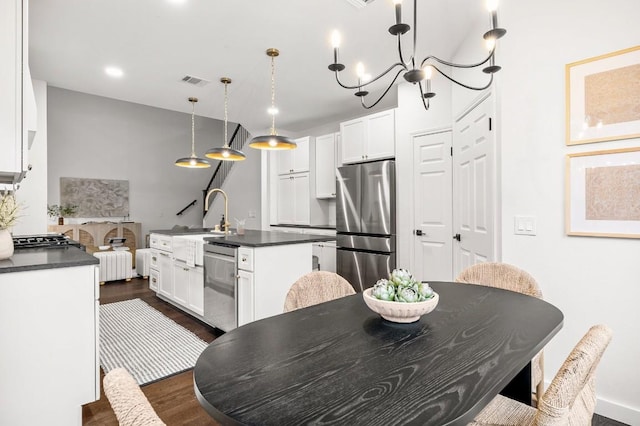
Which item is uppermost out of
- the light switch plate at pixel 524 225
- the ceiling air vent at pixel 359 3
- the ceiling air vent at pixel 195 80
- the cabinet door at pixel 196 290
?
the ceiling air vent at pixel 195 80

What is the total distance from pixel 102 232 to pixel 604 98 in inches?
334

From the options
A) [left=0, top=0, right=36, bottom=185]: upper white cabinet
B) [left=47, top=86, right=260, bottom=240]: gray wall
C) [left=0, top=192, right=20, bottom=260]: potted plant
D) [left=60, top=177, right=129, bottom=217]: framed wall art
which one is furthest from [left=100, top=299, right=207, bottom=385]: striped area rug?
[left=60, top=177, right=129, bottom=217]: framed wall art

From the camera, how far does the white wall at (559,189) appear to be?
1895 millimetres

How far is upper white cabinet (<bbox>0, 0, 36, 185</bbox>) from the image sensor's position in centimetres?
180

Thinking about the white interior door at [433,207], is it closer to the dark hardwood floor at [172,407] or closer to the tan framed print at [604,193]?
the tan framed print at [604,193]

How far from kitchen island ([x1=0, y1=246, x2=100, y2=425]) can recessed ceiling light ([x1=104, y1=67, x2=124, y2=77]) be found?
269cm

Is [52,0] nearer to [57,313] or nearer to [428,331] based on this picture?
[57,313]

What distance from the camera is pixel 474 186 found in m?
2.94

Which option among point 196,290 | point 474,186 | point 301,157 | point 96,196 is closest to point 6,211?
point 196,290

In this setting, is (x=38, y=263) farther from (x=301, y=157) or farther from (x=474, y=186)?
(x=301, y=157)

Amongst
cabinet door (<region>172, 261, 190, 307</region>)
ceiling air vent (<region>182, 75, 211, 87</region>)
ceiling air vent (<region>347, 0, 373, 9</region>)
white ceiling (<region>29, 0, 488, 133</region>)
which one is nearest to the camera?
ceiling air vent (<region>347, 0, 373, 9</region>)

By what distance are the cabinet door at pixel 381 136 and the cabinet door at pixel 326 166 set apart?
2.69ft

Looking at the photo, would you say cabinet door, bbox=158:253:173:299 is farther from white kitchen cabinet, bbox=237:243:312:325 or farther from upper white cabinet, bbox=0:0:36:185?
upper white cabinet, bbox=0:0:36:185

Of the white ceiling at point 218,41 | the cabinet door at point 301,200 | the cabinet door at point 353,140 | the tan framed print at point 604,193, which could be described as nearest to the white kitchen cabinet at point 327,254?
the cabinet door at point 301,200
